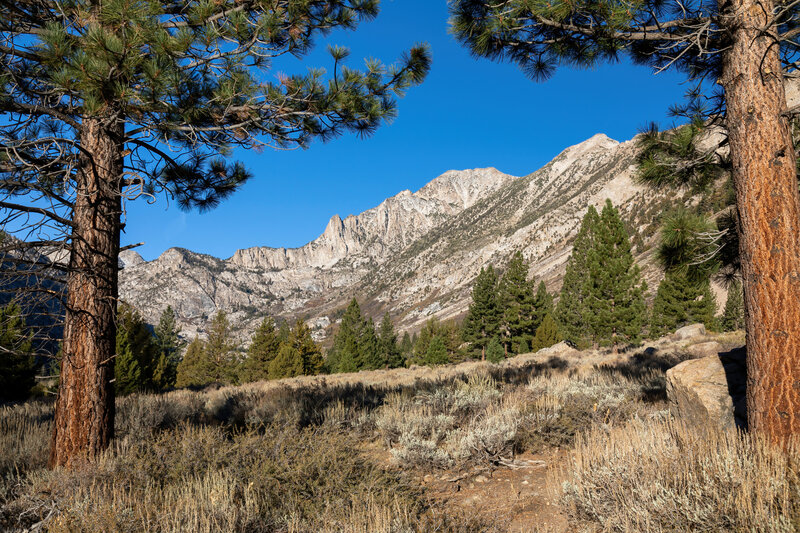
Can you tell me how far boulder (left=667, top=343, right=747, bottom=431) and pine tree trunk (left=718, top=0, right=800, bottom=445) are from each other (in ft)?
3.51

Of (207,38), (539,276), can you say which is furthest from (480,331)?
(539,276)

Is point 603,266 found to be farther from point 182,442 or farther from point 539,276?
point 539,276

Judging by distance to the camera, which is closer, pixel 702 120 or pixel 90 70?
pixel 90 70

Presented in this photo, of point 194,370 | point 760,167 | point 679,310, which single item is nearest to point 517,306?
point 679,310

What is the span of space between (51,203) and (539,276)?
4592 inches

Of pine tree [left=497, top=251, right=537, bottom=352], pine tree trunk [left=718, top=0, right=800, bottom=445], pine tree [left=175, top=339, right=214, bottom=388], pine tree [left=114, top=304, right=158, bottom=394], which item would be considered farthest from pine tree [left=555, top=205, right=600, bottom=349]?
pine tree trunk [left=718, top=0, right=800, bottom=445]

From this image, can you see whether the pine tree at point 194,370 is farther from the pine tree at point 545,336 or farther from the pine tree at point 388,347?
the pine tree at point 545,336

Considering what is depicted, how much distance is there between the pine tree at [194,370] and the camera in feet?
132

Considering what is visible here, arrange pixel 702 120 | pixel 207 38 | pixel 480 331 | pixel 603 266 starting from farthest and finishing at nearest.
Answer: pixel 480 331 → pixel 603 266 → pixel 702 120 → pixel 207 38

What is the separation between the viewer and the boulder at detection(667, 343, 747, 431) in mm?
4836

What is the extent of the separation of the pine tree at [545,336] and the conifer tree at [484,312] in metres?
4.17

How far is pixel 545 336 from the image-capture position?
35938 mm

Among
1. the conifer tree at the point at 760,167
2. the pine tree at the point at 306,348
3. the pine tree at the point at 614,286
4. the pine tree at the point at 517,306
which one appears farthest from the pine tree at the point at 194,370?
the conifer tree at the point at 760,167

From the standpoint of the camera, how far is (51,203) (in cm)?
456
